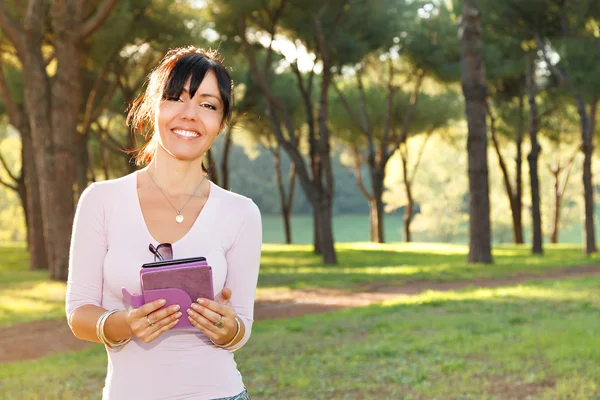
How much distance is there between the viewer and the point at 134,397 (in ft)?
9.04

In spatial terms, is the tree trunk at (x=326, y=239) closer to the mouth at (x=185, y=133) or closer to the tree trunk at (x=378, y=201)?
the tree trunk at (x=378, y=201)

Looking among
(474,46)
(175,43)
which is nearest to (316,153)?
(175,43)

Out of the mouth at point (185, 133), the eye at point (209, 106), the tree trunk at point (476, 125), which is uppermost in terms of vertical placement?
the tree trunk at point (476, 125)

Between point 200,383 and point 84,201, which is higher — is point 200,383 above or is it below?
below

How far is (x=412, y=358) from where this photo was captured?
9391mm

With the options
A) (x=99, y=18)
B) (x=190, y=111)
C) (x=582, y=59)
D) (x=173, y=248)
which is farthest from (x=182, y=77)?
(x=582, y=59)

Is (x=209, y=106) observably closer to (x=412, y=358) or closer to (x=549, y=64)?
(x=412, y=358)

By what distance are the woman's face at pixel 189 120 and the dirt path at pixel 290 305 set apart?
896 cm

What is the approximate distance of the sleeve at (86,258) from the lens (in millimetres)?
2787

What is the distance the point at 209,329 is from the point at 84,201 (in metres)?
0.63

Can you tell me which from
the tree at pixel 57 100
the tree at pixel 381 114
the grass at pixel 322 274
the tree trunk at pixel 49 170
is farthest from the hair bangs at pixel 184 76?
the tree at pixel 381 114

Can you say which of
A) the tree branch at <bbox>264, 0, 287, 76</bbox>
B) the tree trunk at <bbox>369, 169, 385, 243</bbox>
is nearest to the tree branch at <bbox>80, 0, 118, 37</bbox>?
the tree branch at <bbox>264, 0, 287, 76</bbox>

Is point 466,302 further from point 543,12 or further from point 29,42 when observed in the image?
point 543,12

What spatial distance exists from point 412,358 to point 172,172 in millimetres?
6884
